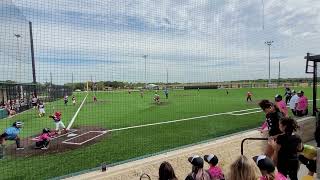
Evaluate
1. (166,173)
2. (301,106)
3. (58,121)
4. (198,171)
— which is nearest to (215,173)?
(198,171)

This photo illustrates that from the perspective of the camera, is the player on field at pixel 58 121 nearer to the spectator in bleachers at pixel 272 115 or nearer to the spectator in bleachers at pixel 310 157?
the spectator in bleachers at pixel 272 115

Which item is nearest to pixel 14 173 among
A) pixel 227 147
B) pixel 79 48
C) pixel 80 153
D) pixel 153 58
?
pixel 80 153

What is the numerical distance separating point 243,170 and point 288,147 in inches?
82.7

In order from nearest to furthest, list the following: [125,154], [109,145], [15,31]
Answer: [15,31] → [125,154] → [109,145]

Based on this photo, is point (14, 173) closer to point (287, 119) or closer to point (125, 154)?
point (125, 154)

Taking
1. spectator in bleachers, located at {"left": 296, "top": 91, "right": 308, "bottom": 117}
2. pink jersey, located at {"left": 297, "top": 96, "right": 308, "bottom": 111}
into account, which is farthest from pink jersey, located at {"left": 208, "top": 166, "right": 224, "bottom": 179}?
pink jersey, located at {"left": 297, "top": 96, "right": 308, "bottom": 111}

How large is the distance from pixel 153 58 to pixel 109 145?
13.0ft

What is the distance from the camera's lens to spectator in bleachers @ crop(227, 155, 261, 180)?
10.7 ft

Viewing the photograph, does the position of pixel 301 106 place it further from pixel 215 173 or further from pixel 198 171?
pixel 198 171

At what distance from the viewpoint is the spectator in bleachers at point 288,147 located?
5023 millimetres

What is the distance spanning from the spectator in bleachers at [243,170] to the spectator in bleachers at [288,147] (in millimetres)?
1914

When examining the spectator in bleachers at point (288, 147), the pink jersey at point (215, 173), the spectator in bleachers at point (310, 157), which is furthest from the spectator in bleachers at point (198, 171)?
the spectator in bleachers at point (310, 157)

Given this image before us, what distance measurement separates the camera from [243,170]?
3.25 metres

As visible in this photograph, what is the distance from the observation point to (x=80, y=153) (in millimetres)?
9562
